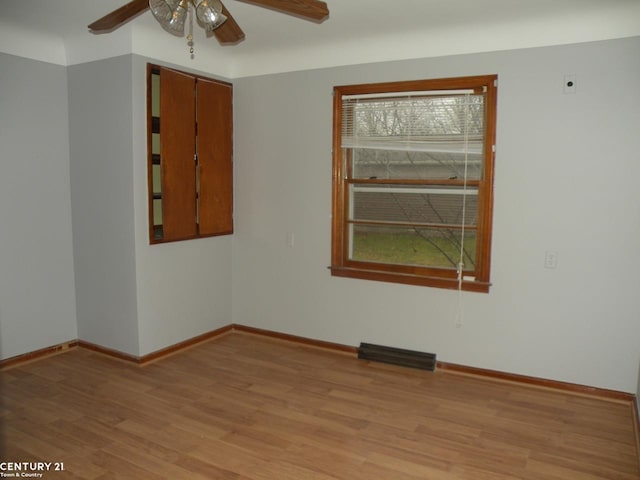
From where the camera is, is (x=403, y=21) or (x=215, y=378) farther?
(x=215, y=378)

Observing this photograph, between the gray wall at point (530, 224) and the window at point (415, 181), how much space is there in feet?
0.31

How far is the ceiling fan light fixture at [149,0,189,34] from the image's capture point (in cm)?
213

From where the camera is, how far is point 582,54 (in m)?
3.33

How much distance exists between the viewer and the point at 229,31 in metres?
2.69

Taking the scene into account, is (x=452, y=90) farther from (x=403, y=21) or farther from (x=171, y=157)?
(x=171, y=157)

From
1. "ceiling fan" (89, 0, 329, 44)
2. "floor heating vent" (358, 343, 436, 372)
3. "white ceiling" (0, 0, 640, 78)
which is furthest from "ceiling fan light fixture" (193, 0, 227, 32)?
"floor heating vent" (358, 343, 436, 372)

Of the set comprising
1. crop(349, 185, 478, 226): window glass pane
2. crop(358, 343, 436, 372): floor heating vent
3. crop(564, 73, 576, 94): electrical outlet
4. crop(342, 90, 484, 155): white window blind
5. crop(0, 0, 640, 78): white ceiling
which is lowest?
crop(358, 343, 436, 372): floor heating vent

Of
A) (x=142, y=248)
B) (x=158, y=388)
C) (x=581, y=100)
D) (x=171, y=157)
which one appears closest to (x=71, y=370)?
(x=158, y=388)

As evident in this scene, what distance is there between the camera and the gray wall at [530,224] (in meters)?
3.31

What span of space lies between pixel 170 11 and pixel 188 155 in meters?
2.06

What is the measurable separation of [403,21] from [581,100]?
1294 millimetres

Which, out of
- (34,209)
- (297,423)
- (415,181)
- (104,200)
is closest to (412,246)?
(415,181)

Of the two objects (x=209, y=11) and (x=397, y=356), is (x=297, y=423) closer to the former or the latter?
(x=397, y=356)

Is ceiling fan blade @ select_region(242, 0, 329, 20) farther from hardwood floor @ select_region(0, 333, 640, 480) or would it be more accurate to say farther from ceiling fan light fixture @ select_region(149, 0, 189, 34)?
hardwood floor @ select_region(0, 333, 640, 480)
